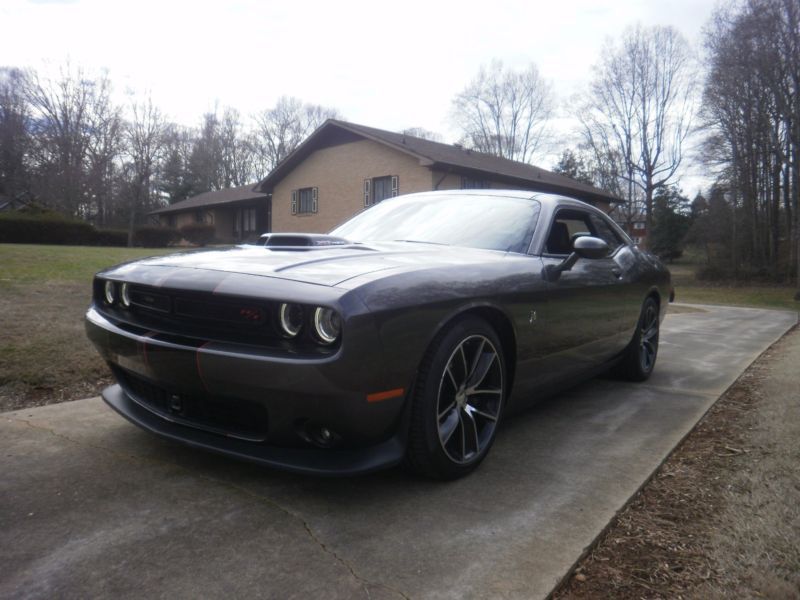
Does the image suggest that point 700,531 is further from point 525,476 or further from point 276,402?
point 276,402

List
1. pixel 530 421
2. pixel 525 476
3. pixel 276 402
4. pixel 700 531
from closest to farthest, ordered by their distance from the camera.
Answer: pixel 276 402
pixel 700 531
pixel 525 476
pixel 530 421

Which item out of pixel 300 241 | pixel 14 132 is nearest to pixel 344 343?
pixel 300 241

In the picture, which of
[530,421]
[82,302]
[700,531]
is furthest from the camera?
[82,302]

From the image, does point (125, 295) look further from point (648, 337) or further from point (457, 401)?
point (648, 337)

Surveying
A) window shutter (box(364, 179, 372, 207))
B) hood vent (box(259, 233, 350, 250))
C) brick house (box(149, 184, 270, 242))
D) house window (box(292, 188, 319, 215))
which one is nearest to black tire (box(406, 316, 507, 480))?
hood vent (box(259, 233, 350, 250))

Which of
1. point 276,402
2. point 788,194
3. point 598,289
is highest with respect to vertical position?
point 788,194

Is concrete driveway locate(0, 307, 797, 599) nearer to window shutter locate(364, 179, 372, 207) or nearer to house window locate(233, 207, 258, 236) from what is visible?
window shutter locate(364, 179, 372, 207)

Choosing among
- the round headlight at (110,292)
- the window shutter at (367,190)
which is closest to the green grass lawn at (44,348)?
the round headlight at (110,292)

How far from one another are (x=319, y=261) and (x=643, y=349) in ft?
10.7

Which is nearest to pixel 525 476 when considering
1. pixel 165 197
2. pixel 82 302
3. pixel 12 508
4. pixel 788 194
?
pixel 12 508

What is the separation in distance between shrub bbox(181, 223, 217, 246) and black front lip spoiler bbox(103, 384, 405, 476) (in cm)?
3247

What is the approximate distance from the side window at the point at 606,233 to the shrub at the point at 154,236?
30.2 meters

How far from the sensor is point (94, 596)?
5.40 feet

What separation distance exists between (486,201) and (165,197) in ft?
174
